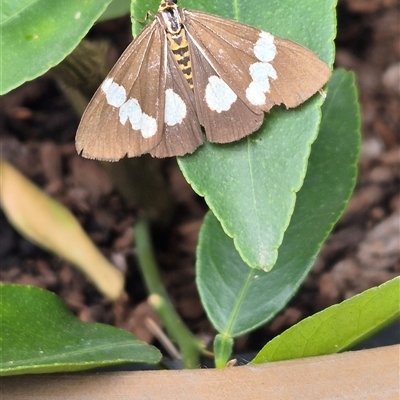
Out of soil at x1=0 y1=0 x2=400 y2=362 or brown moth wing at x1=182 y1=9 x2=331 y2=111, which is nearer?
brown moth wing at x1=182 y1=9 x2=331 y2=111

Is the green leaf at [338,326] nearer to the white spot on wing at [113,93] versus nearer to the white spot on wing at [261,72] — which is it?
the white spot on wing at [261,72]

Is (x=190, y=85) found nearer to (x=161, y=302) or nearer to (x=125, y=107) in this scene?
(x=125, y=107)

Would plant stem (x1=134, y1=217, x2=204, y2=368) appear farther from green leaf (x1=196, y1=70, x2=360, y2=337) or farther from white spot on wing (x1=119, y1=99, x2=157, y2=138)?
white spot on wing (x1=119, y1=99, x2=157, y2=138)

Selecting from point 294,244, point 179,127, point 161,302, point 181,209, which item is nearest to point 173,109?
point 179,127

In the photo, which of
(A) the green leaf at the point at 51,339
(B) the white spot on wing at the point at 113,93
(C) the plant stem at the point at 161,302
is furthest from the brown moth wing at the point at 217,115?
(C) the plant stem at the point at 161,302

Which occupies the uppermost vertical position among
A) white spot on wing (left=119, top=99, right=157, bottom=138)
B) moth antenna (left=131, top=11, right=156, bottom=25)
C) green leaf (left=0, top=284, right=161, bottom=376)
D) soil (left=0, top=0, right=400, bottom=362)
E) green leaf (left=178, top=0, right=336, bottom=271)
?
moth antenna (left=131, top=11, right=156, bottom=25)

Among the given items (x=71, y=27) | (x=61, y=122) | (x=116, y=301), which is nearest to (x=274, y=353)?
(x=71, y=27)

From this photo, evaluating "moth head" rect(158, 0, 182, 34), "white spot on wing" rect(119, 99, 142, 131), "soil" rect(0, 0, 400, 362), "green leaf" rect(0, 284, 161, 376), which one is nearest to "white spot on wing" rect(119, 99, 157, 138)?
"white spot on wing" rect(119, 99, 142, 131)
